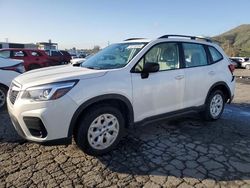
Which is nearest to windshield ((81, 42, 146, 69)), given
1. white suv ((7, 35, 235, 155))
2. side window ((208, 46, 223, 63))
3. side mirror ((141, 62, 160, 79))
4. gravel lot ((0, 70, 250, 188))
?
white suv ((7, 35, 235, 155))

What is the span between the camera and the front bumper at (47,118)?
3.58m

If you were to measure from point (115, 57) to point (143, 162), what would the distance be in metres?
1.83

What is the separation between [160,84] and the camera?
15.1ft

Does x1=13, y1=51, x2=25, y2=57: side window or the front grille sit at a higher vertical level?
x1=13, y1=51, x2=25, y2=57: side window

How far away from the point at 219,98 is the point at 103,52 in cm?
272

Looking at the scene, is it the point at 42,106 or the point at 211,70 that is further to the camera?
the point at 211,70

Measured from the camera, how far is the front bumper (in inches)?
141

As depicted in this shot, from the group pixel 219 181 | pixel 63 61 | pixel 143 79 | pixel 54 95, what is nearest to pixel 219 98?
pixel 143 79

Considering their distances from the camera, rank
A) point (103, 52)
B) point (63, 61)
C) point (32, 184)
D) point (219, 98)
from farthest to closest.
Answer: point (63, 61), point (219, 98), point (103, 52), point (32, 184)

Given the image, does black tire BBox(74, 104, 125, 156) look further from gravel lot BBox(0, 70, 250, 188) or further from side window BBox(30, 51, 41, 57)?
side window BBox(30, 51, 41, 57)

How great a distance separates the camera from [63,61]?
23594 mm

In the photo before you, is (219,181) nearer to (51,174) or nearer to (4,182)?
(51,174)

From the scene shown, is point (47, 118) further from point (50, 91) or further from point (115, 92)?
point (115, 92)

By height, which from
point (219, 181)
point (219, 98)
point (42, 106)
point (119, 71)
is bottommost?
point (219, 181)
